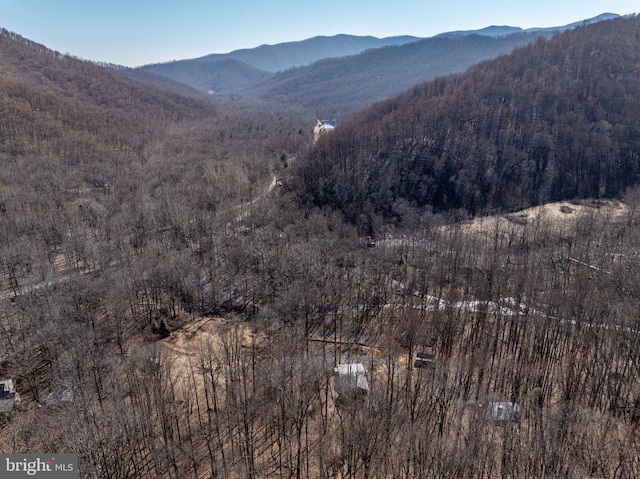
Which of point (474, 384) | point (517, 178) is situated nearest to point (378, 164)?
point (517, 178)

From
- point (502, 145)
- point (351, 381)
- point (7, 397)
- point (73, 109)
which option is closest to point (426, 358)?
point (351, 381)

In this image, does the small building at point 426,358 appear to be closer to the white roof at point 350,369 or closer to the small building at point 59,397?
the white roof at point 350,369

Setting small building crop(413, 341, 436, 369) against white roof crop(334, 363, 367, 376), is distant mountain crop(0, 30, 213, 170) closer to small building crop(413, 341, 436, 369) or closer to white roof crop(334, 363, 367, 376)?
white roof crop(334, 363, 367, 376)

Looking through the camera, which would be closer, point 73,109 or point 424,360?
point 424,360

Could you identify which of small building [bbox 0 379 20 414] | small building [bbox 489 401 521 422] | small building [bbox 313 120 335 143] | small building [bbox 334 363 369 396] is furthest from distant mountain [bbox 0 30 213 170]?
small building [bbox 489 401 521 422]

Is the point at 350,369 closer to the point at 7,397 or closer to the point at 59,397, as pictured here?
the point at 59,397

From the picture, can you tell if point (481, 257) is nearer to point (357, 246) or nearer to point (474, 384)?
point (357, 246)
